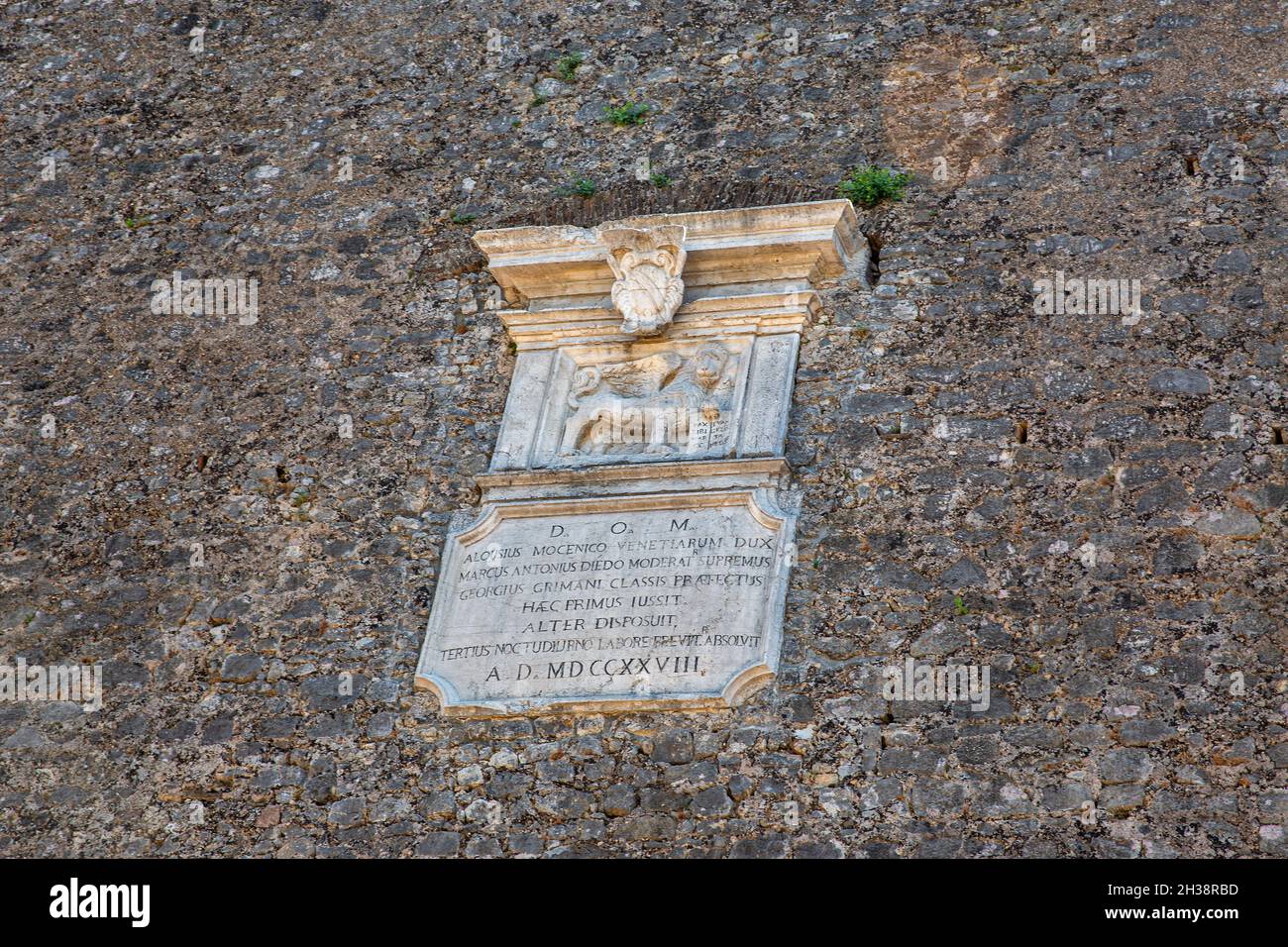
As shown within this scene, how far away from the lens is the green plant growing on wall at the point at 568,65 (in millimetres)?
7986

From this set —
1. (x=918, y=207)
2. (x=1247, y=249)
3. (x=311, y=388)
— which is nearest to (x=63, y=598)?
(x=311, y=388)

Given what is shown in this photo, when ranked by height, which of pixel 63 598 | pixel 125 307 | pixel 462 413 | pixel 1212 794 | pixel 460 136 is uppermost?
pixel 460 136

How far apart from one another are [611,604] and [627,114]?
245cm

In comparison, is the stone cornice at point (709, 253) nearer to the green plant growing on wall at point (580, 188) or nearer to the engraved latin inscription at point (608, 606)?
the green plant growing on wall at point (580, 188)

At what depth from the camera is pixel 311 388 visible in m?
7.33

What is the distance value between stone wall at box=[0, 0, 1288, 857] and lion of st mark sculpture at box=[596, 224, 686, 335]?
1.80ft

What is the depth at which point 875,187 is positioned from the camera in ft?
23.6

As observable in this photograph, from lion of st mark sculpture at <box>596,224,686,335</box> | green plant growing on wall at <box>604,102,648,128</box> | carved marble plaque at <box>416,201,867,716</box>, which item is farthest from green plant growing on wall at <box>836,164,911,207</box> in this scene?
green plant growing on wall at <box>604,102,648,128</box>

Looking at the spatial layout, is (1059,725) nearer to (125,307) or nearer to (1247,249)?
(1247,249)

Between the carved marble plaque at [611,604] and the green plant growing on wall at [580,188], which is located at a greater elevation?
the green plant growing on wall at [580,188]

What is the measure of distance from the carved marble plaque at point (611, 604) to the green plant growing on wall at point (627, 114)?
6.49 ft

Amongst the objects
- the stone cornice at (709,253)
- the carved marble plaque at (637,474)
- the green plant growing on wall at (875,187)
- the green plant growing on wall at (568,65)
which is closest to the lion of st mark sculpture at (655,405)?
the carved marble plaque at (637,474)

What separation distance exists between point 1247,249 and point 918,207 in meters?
1.24

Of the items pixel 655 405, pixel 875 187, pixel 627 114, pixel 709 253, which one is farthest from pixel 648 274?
pixel 627 114
